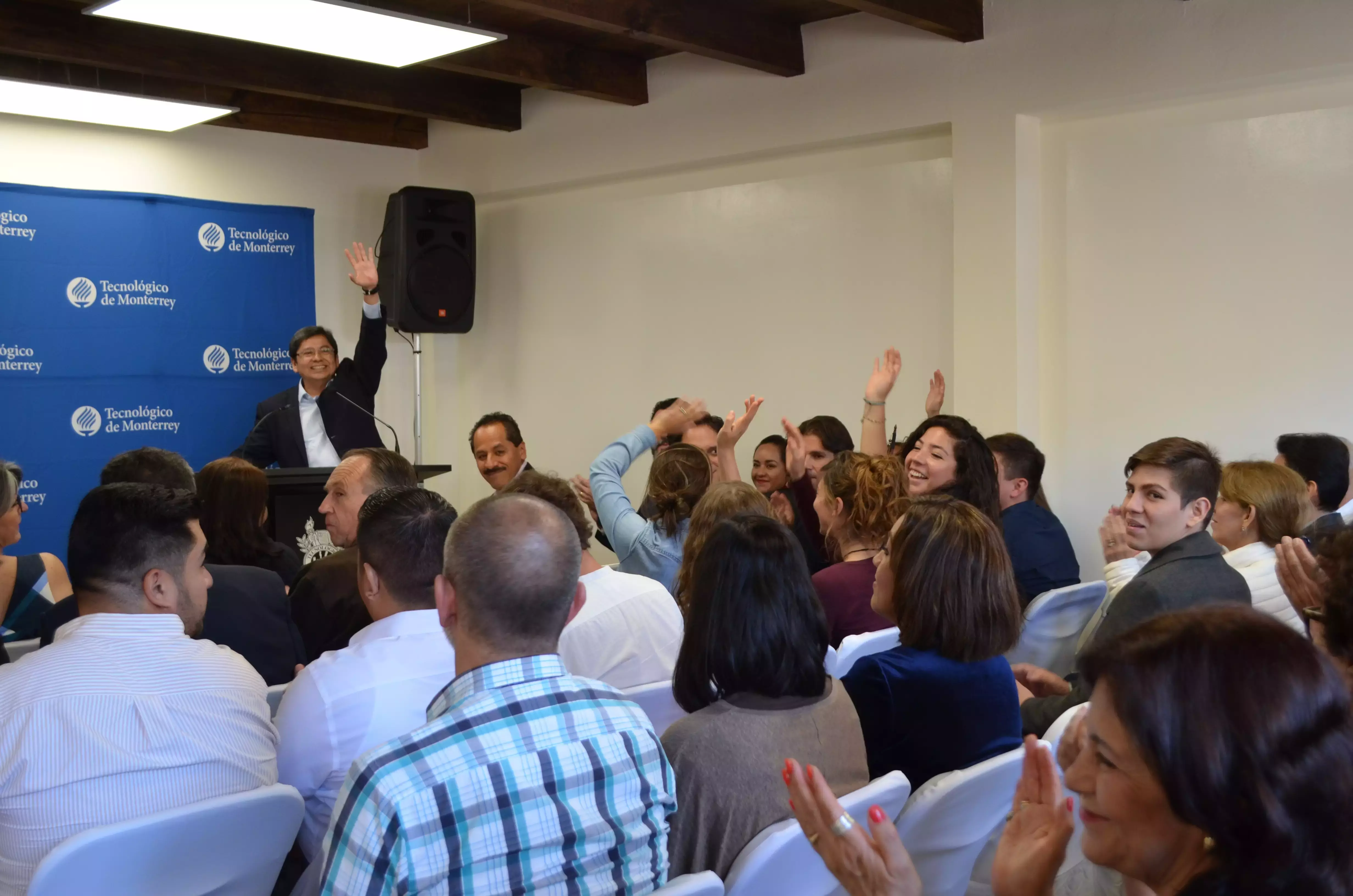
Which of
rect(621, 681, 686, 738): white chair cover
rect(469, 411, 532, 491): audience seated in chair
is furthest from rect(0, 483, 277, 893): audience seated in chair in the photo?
rect(469, 411, 532, 491): audience seated in chair

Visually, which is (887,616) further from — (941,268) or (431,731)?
(941,268)

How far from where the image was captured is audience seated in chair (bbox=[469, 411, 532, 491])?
532 cm

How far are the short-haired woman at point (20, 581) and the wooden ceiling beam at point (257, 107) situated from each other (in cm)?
304

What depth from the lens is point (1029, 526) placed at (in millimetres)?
3988

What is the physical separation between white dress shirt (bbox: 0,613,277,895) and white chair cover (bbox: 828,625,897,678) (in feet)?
4.23

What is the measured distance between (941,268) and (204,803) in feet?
15.0

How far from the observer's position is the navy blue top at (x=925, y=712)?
212 centimetres

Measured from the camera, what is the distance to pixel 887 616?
8.01 feet

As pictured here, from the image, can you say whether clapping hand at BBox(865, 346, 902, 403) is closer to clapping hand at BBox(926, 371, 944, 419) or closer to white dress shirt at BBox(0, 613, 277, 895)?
clapping hand at BBox(926, 371, 944, 419)

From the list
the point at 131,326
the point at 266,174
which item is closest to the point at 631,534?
the point at 131,326

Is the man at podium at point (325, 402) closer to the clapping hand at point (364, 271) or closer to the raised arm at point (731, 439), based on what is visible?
the clapping hand at point (364, 271)

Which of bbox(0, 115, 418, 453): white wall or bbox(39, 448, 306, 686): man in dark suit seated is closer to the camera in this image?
bbox(39, 448, 306, 686): man in dark suit seated

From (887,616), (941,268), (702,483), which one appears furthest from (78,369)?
(887,616)

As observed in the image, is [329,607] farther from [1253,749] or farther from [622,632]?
[1253,749]
